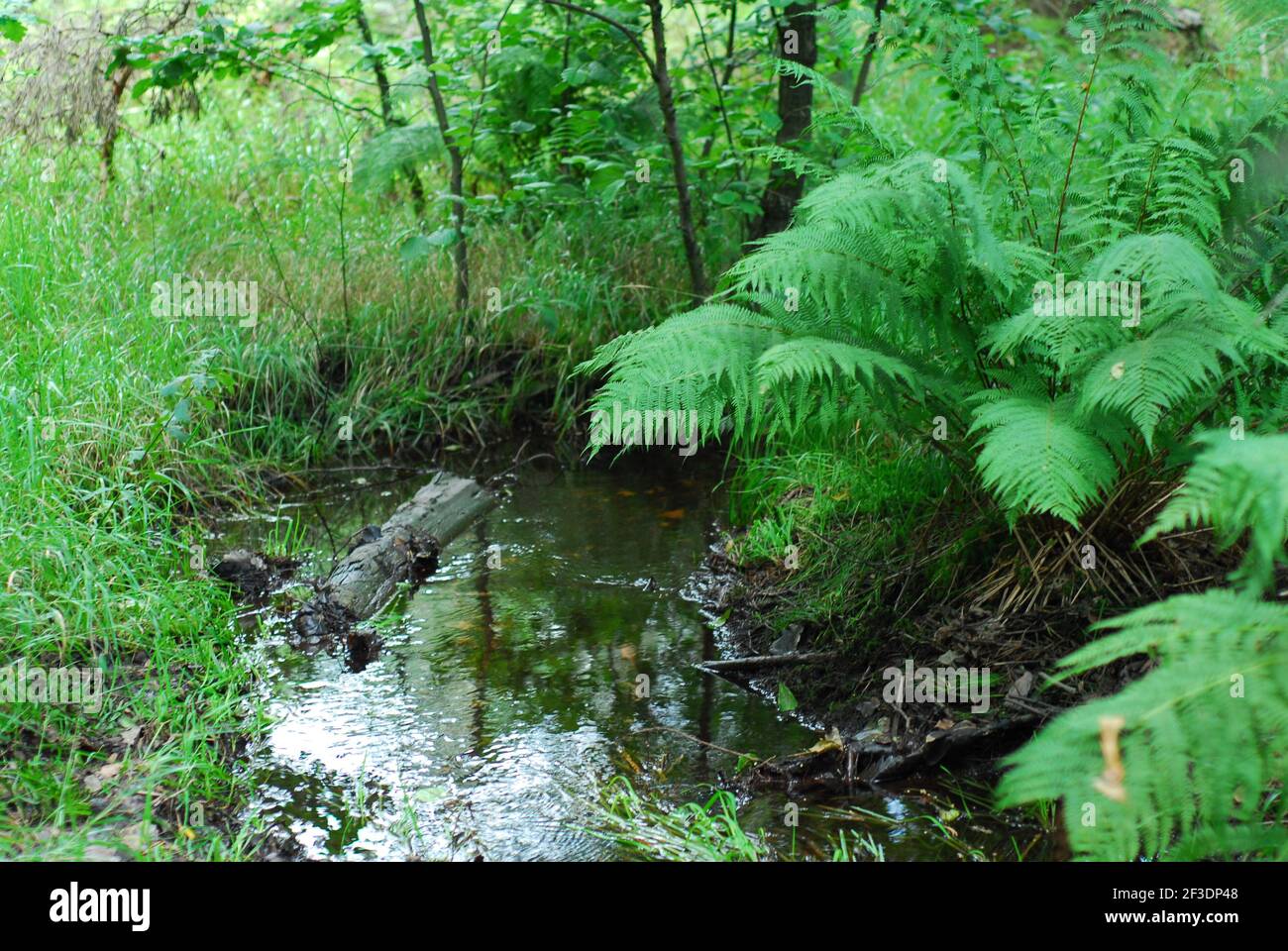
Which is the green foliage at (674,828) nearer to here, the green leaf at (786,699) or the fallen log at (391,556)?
the green leaf at (786,699)

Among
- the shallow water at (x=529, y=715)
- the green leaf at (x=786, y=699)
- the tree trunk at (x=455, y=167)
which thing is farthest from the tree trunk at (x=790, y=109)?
the green leaf at (x=786, y=699)

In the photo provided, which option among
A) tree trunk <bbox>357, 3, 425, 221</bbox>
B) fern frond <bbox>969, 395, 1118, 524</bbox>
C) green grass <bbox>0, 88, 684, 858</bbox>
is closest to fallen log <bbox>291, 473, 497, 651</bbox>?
green grass <bbox>0, 88, 684, 858</bbox>

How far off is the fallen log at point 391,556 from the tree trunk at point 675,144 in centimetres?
156

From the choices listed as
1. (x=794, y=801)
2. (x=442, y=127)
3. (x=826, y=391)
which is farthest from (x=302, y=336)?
(x=794, y=801)

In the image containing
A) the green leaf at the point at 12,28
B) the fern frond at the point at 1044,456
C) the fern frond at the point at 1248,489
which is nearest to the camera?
the fern frond at the point at 1248,489

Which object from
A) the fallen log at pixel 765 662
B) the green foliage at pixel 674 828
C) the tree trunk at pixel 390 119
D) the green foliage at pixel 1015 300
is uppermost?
the tree trunk at pixel 390 119

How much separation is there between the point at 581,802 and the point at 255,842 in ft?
2.59

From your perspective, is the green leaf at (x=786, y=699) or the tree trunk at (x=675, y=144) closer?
the green leaf at (x=786, y=699)

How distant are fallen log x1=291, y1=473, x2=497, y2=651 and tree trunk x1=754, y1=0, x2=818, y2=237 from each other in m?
1.99

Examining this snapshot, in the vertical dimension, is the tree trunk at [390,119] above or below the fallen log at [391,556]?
above

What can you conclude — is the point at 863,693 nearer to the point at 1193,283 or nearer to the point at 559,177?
the point at 1193,283

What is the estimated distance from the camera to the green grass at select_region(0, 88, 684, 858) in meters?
2.96

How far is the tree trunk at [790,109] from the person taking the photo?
5.47m

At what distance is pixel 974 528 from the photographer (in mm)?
3406
